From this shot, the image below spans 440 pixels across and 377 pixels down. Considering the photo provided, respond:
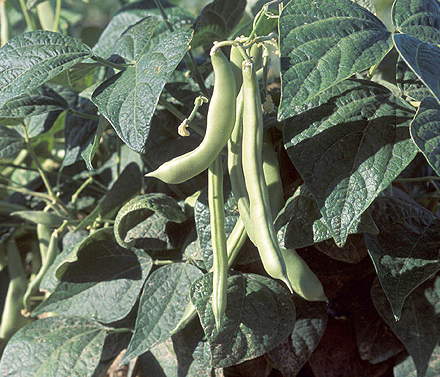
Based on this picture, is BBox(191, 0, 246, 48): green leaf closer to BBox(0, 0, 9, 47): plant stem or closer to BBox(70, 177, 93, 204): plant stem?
BBox(70, 177, 93, 204): plant stem

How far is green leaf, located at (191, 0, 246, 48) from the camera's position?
2.78 feet

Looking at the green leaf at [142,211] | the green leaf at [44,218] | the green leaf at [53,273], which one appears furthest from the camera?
the green leaf at [44,218]

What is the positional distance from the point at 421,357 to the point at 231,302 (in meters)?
0.22

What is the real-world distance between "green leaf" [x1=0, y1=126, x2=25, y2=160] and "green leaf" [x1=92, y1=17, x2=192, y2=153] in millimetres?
335

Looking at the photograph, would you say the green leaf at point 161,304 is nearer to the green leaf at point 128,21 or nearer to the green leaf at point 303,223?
the green leaf at point 303,223

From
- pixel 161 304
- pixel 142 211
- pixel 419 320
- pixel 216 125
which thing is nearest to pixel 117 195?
pixel 142 211

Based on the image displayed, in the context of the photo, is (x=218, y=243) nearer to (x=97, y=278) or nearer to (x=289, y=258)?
(x=289, y=258)

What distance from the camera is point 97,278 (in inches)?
33.7

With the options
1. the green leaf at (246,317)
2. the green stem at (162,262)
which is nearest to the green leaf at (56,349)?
the green stem at (162,262)

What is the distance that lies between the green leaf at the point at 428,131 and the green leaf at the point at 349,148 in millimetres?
36

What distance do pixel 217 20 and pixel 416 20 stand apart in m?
0.31

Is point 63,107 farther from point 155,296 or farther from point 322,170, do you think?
point 322,170

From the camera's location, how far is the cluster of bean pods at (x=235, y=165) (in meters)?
0.63

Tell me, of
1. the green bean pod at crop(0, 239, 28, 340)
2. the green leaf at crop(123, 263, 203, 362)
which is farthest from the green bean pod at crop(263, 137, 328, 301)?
the green bean pod at crop(0, 239, 28, 340)
